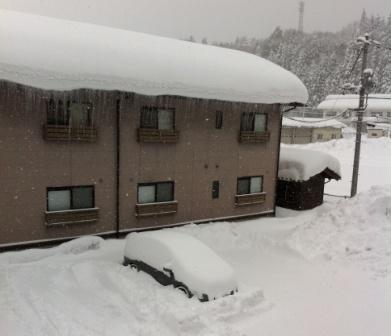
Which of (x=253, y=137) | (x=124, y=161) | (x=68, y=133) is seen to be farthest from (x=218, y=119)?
(x=68, y=133)

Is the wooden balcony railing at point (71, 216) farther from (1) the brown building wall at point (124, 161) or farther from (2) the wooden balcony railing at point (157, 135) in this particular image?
(2) the wooden balcony railing at point (157, 135)

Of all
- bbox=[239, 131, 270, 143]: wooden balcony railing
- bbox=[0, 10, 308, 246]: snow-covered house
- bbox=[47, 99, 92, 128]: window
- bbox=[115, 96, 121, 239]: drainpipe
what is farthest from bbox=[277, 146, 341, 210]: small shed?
bbox=[47, 99, 92, 128]: window

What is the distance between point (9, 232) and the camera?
37.7ft

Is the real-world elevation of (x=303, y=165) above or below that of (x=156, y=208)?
above

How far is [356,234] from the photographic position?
42.7 ft

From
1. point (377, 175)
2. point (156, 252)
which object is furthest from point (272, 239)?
point (377, 175)

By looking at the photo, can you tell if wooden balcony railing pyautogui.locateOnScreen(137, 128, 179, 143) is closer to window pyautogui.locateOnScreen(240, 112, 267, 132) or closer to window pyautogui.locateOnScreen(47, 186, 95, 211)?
window pyautogui.locateOnScreen(47, 186, 95, 211)

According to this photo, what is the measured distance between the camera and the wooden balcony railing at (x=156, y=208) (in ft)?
45.1

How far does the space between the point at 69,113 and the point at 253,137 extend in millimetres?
8013

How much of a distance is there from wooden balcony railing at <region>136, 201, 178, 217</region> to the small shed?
7.13 m

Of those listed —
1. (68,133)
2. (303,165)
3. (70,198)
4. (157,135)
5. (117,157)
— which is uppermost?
(68,133)

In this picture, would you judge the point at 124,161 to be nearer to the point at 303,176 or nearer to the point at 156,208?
the point at 156,208

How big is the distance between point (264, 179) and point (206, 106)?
4.82 m

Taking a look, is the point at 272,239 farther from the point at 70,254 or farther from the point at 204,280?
the point at 70,254
